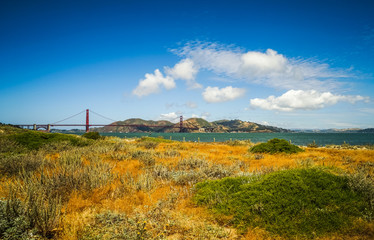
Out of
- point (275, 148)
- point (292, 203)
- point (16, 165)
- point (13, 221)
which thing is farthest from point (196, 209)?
point (275, 148)

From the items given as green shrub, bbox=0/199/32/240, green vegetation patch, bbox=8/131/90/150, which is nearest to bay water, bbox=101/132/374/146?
green vegetation patch, bbox=8/131/90/150

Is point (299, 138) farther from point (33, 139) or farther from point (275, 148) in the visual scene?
point (33, 139)

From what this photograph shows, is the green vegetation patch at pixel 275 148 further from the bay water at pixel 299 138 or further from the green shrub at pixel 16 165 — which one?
the bay water at pixel 299 138

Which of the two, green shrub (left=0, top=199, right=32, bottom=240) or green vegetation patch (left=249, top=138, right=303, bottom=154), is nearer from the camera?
green shrub (left=0, top=199, right=32, bottom=240)

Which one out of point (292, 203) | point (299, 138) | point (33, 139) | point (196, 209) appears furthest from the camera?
point (299, 138)

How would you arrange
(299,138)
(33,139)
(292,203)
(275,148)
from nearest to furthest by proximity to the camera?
(292,203), (33,139), (275,148), (299,138)

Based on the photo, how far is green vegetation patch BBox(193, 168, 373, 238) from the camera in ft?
12.9

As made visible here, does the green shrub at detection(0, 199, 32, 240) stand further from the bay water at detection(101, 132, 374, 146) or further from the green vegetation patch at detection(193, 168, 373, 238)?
the bay water at detection(101, 132, 374, 146)

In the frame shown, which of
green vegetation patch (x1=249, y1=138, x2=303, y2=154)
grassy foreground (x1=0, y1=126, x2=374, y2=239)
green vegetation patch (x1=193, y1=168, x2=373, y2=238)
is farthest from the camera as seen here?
green vegetation patch (x1=249, y1=138, x2=303, y2=154)

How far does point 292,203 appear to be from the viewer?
14.6 feet

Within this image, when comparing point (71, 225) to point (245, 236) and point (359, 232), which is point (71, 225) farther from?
point (359, 232)

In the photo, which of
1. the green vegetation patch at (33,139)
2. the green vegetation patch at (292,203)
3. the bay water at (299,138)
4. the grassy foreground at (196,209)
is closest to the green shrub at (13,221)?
the grassy foreground at (196,209)

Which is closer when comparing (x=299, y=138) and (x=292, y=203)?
(x=292, y=203)

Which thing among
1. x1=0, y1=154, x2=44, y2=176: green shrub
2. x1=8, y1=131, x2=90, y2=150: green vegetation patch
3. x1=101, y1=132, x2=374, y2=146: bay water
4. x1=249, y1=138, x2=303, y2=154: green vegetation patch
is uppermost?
x1=8, y1=131, x2=90, y2=150: green vegetation patch
